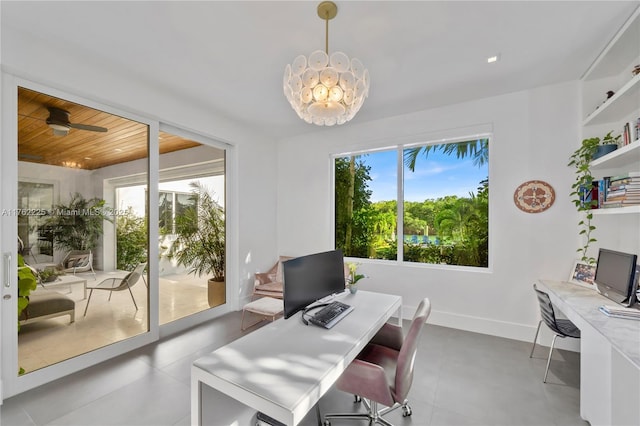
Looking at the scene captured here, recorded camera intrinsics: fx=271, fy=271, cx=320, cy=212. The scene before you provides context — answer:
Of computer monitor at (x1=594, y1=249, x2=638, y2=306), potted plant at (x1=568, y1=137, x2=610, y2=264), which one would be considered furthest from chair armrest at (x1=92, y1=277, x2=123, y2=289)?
potted plant at (x1=568, y1=137, x2=610, y2=264)

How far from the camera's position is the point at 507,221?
3.22m

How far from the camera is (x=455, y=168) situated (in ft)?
12.0

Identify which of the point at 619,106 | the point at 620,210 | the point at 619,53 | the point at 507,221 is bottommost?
the point at 507,221

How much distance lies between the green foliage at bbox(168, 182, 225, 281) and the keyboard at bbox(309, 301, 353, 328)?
239 cm

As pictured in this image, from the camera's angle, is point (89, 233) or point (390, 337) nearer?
point (390, 337)

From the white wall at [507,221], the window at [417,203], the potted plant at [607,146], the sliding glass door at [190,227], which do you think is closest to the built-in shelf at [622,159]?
the potted plant at [607,146]

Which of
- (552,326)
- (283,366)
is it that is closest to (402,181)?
(552,326)

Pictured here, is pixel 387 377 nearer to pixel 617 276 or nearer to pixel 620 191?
pixel 617 276

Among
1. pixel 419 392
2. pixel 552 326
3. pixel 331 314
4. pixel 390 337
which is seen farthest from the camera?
pixel 552 326

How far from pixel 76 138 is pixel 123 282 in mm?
1502

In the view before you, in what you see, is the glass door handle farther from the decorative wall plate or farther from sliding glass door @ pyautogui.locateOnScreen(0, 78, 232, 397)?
A: the decorative wall plate

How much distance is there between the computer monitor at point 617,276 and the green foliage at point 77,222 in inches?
177

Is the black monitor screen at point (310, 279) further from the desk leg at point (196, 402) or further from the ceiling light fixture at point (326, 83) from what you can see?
the ceiling light fixture at point (326, 83)

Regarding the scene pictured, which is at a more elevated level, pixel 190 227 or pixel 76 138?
pixel 76 138
